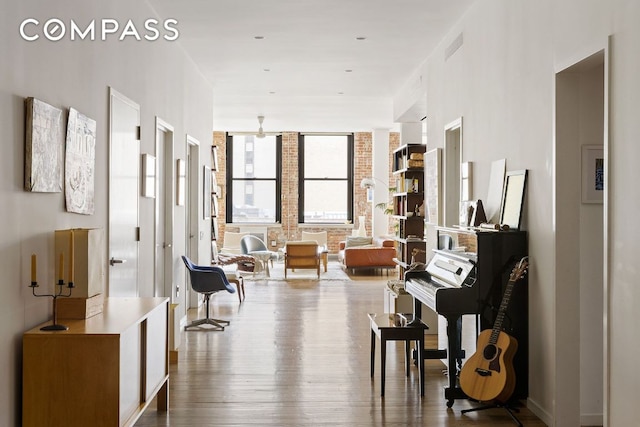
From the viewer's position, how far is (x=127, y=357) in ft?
11.4

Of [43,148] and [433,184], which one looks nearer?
[43,148]

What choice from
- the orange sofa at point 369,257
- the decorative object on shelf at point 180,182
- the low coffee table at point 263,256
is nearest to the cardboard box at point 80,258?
the decorative object on shelf at point 180,182

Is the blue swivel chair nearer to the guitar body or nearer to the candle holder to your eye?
the guitar body

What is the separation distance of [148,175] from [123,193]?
776 millimetres

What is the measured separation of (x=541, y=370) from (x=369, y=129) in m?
11.9

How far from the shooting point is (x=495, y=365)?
434 centimetres

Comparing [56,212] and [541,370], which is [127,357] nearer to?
[56,212]

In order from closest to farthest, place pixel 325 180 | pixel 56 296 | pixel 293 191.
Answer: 1. pixel 56 296
2. pixel 293 191
3. pixel 325 180

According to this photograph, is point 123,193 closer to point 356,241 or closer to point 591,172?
point 591,172

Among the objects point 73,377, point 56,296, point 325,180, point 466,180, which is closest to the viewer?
point 73,377

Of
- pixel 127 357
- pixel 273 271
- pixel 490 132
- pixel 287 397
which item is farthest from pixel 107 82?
pixel 273 271

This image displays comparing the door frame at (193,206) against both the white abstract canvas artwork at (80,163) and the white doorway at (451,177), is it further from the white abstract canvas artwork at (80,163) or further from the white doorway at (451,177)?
the white abstract canvas artwork at (80,163)

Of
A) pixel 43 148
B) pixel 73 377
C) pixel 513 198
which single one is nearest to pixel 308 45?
pixel 513 198

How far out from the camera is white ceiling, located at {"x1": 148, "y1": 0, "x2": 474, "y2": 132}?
5.93 meters
